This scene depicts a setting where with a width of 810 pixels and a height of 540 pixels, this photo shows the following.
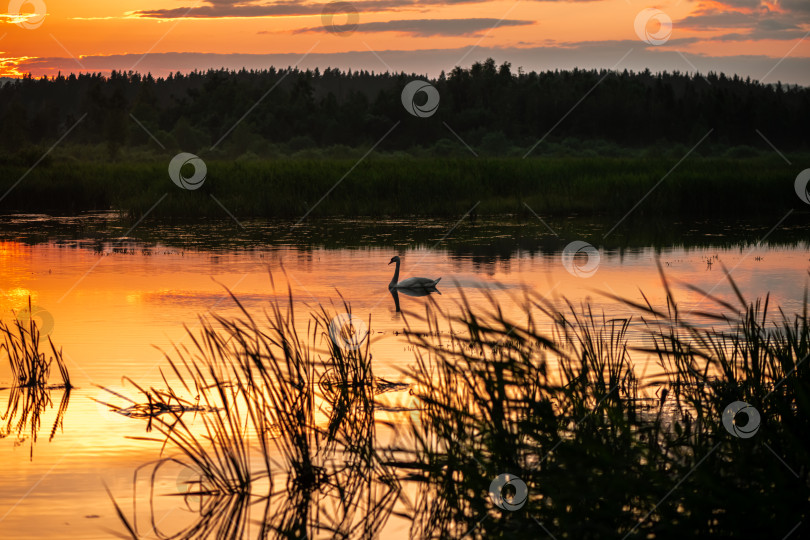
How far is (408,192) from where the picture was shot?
2925 centimetres

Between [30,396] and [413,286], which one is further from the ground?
[413,286]

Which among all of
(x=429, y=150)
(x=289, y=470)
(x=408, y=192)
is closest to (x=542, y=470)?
(x=289, y=470)

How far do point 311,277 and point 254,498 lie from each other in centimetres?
1015

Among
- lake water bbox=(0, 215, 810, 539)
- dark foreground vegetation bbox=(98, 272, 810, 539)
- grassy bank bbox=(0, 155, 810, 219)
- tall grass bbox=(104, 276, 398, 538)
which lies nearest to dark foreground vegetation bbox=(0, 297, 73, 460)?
lake water bbox=(0, 215, 810, 539)

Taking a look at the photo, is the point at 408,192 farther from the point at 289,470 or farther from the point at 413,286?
the point at 289,470

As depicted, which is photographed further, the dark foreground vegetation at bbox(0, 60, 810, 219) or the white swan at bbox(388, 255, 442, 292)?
the dark foreground vegetation at bbox(0, 60, 810, 219)

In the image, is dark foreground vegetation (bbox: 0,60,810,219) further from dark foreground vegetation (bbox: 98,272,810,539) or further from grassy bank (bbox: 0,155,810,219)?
dark foreground vegetation (bbox: 98,272,810,539)

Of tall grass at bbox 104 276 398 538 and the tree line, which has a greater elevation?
the tree line

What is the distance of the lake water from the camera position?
6445 mm

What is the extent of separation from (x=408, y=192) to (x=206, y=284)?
14.4 metres

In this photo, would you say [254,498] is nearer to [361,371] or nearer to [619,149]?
[361,371]

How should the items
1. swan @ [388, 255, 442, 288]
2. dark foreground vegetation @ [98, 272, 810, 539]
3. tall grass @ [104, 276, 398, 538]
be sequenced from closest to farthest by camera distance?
dark foreground vegetation @ [98, 272, 810, 539]
tall grass @ [104, 276, 398, 538]
swan @ [388, 255, 442, 288]

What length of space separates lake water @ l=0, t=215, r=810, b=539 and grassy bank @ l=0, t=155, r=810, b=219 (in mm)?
2584

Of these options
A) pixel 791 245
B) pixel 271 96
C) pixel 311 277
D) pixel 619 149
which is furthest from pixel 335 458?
pixel 271 96
